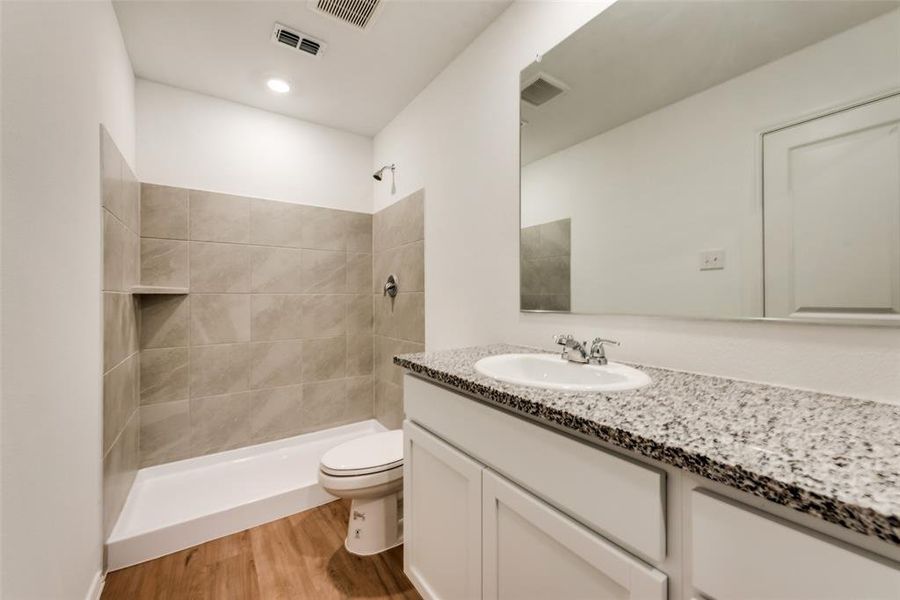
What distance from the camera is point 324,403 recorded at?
2.54m

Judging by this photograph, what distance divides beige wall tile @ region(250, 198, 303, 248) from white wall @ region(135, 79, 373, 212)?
62 mm

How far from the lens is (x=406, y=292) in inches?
91.0

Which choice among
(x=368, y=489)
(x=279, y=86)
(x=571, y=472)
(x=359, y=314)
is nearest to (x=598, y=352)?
(x=571, y=472)

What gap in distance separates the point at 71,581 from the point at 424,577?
3.50ft

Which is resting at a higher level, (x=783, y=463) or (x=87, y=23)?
(x=87, y=23)

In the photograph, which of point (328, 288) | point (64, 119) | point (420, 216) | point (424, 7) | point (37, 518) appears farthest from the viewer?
point (328, 288)

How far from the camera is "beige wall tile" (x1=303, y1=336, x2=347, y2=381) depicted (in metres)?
2.48

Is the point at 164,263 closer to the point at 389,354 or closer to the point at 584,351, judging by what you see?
the point at 389,354

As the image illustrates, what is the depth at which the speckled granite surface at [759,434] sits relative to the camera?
41 centimetres

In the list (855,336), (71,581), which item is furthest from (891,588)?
(71,581)

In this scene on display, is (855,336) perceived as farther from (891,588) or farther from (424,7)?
(424,7)

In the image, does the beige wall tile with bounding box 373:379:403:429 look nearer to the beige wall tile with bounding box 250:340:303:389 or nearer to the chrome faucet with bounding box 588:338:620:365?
the beige wall tile with bounding box 250:340:303:389

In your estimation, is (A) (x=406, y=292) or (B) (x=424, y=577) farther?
(A) (x=406, y=292)

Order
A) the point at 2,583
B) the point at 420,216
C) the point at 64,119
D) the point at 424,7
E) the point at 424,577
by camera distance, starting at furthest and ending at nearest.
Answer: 1. the point at 420,216
2. the point at 424,7
3. the point at 424,577
4. the point at 64,119
5. the point at 2,583
